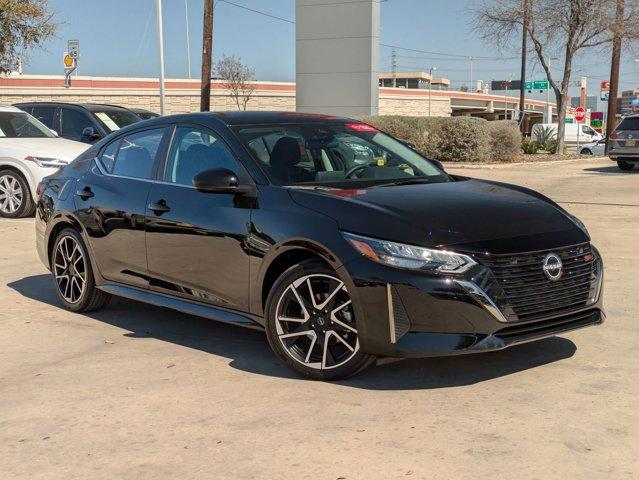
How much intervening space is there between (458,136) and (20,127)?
49.5 ft

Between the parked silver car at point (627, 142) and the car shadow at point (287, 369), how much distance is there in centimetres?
1760

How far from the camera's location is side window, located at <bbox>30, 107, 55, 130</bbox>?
15227 millimetres

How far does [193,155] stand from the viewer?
5.58 metres

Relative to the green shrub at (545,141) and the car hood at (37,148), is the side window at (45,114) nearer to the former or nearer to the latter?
the car hood at (37,148)

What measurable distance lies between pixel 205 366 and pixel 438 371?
1.49 m

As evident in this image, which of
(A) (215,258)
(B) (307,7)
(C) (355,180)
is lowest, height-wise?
(A) (215,258)

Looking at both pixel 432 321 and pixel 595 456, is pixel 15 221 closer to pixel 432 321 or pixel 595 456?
pixel 432 321

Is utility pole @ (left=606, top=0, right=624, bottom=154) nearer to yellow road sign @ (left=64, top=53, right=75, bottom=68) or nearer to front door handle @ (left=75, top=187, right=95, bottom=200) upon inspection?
yellow road sign @ (left=64, top=53, right=75, bottom=68)

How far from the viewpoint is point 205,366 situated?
5074 mm

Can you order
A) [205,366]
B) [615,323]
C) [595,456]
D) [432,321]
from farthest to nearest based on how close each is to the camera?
[615,323], [205,366], [432,321], [595,456]

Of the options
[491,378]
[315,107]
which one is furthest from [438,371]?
[315,107]

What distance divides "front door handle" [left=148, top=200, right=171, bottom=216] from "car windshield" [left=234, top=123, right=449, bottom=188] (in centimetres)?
74

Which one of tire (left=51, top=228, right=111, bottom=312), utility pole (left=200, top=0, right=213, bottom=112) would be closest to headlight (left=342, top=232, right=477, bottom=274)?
tire (left=51, top=228, right=111, bottom=312)

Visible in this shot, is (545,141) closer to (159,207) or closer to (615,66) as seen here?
(615,66)
